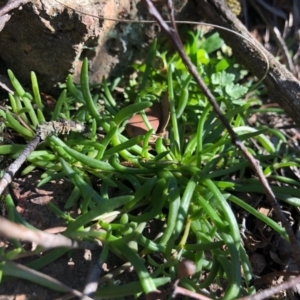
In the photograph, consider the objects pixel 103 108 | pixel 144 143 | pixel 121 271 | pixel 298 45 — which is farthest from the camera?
pixel 298 45

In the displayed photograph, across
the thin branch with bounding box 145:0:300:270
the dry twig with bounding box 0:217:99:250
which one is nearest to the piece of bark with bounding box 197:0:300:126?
the thin branch with bounding box 145:0:300:270

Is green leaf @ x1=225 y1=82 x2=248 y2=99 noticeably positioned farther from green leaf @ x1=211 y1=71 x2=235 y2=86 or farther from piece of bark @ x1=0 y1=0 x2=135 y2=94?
piece of bark @ x1=0 y1=0 x2=135 y2=94

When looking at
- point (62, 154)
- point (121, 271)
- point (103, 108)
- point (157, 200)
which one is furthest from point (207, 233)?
point (103, 108)

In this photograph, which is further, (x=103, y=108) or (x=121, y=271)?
(x=103, y=108)

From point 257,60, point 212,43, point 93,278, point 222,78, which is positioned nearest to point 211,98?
point 93,278

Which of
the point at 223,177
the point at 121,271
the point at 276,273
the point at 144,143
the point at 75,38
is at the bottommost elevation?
the point at 276,273

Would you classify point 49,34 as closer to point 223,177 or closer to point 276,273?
point 223,177

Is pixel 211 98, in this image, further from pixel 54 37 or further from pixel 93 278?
pixel 54 37

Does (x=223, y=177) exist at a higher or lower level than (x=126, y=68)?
lower

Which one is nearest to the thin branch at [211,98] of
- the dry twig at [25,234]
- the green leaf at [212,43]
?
the dry twig at [25,234]
